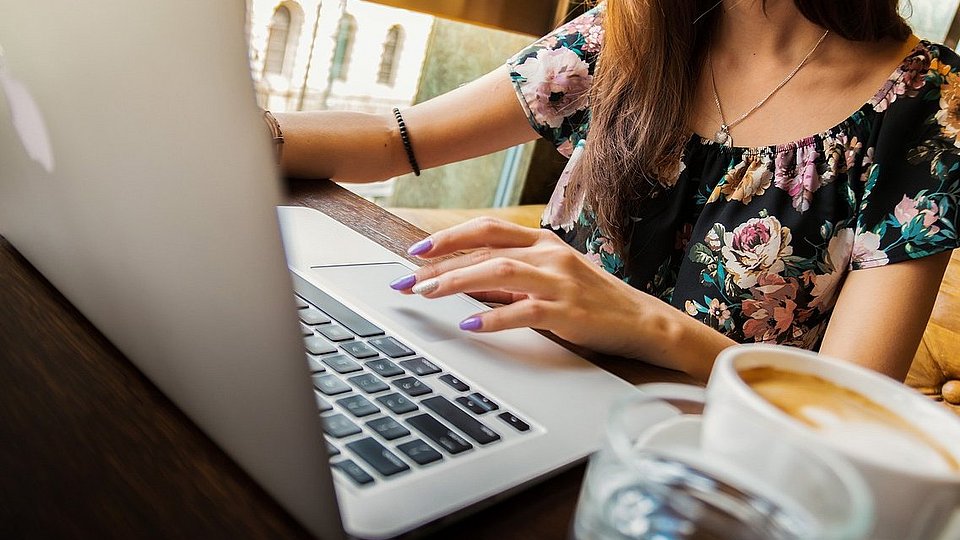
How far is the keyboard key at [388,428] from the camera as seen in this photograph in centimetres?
37

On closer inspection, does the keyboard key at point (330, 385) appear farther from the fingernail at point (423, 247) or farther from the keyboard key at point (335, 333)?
the fingernail at point (423, 247)

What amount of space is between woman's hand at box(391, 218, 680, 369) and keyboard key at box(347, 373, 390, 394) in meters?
0.13

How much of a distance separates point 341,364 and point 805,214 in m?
0.68

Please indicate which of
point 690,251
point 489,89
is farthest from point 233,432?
point 489,89

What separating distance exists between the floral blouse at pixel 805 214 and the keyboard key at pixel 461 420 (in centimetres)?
61

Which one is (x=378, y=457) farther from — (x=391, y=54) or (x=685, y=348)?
(x=391, y=54)

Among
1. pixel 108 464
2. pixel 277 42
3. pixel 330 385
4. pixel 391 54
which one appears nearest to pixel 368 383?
pixel 330 385

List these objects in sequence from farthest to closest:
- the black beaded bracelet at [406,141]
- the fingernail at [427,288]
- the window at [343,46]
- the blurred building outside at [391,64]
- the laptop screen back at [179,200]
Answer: the window at [343,46]
the blurred building outside at [391,64]
the black beaded bracelet at [406,141]
the fingernail at [427,288]
the laptop screen back at [179,200]

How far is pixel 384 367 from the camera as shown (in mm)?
448

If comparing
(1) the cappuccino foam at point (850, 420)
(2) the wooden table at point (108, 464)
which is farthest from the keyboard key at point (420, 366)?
(1) the cappuccino foam at point (850, 420)

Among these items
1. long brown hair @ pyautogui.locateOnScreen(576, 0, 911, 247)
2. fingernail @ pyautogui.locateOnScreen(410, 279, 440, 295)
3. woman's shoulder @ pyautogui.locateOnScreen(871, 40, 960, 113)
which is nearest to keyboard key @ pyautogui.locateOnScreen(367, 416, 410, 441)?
fingernail @ pyautogui.locateOnScreen(410, 279, 440, 295)

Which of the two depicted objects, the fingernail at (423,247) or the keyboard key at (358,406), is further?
the fingernail at (423,247)

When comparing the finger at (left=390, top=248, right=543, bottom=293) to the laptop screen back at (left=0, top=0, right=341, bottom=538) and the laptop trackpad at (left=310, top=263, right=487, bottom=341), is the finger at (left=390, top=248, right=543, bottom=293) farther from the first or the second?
the laptop screen back at (left=0, top=0, right=341, bottom=538)

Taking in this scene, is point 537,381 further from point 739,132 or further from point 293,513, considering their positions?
point 739,132
